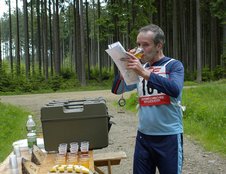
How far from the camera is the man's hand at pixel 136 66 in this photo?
3.12 m

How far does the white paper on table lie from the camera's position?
10.4 feet

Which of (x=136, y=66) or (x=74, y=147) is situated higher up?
(x=136, y=66)

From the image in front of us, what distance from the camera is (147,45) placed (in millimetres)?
3287

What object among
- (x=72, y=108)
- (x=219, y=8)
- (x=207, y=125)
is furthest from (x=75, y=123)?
(x=219, y=8)

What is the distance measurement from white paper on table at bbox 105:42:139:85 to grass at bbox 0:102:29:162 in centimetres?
453

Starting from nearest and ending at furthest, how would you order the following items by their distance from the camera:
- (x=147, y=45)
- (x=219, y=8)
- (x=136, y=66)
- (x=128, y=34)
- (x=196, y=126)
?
(x=136, y=66) < (x=147, y=45) < (x=196, y=126) < (x=219, y=8) < (x=128, y=34)

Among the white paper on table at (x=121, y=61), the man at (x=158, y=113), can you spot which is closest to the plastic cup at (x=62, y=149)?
the man at (x=158, y=113)

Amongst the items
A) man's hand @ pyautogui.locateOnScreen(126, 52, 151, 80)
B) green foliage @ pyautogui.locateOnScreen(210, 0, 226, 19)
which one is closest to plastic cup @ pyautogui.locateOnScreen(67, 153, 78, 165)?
man's hand @ pyautogui.locateOnScreen(126, 52, 151, 80)

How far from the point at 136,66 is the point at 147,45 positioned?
0.26 metres

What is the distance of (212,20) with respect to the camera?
40125mm

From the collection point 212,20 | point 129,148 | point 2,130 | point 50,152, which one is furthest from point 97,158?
point 212,20

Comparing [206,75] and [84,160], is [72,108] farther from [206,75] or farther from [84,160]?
[206,75]

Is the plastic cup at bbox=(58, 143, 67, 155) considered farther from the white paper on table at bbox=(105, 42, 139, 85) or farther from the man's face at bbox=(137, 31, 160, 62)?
the man's face at bbox=(137, 31, 160, 62)

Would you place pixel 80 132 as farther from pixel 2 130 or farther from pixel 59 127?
pixel 2 130
